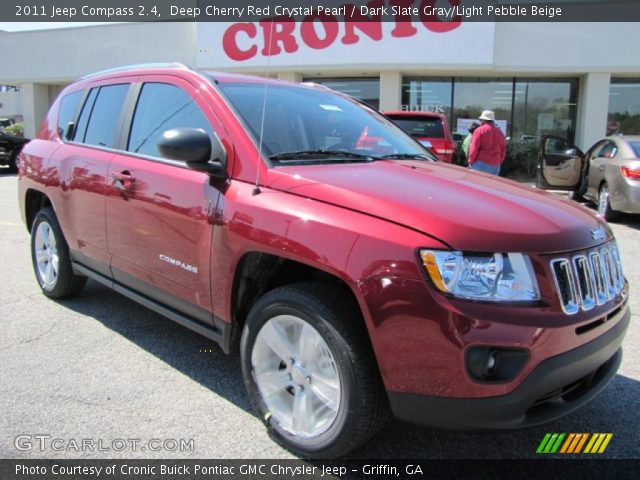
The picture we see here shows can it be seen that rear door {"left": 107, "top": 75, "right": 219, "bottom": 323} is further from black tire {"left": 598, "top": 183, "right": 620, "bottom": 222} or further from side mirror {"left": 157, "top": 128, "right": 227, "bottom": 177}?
black tire {"left": 598, "top": 183, "right": 620, "bottom": 222}

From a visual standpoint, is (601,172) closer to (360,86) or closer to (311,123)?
(311,123)

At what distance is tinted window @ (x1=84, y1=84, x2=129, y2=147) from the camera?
383 cm

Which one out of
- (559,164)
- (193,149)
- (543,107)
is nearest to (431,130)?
(559,164)

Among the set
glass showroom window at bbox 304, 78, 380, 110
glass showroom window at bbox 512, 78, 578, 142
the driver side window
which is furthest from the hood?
glass showroom window at bbox 512, 78, 578, 142

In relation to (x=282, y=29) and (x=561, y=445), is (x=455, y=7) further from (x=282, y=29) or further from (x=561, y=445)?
(x=561, y=445)

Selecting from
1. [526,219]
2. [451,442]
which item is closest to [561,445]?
[451,442]

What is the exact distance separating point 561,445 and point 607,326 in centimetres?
72

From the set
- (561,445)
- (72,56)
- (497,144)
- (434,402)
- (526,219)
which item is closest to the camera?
(434,402)

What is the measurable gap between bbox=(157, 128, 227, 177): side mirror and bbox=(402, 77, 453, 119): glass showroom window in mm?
15742

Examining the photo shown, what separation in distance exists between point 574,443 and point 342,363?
4.35 feet

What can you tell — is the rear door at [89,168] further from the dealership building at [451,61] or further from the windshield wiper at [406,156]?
the dealership building at [451,61]

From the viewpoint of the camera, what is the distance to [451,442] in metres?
2.75

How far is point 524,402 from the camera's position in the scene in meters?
2.04

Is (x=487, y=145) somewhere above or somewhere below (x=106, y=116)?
below
